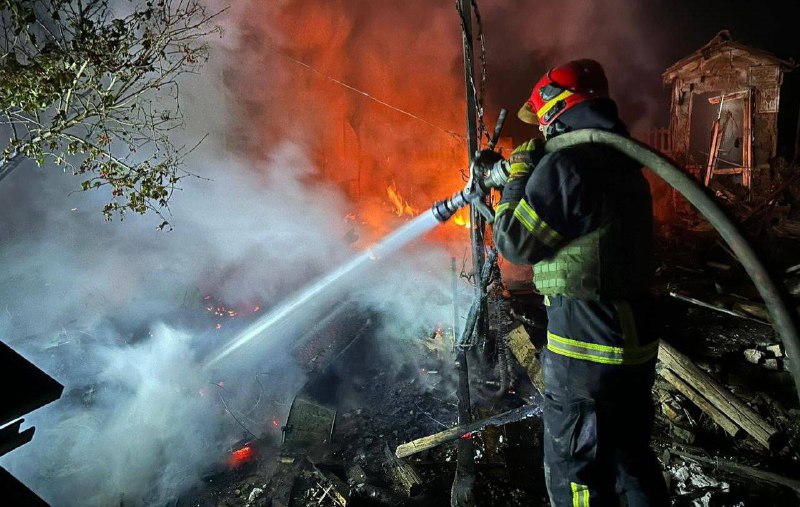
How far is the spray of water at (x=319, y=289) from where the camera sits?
8.55m

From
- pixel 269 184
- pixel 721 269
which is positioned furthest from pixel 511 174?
pixel 269 184

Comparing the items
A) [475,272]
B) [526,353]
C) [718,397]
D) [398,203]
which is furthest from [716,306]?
[398,203]

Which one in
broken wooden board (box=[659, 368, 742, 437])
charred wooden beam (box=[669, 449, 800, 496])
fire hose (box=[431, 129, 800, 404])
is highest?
fire hose (box=[431, 129, 800, 404])

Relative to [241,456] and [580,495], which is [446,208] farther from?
[241,456]

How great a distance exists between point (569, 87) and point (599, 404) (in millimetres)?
1939

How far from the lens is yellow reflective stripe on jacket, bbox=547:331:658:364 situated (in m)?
2.30

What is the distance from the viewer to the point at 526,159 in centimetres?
255

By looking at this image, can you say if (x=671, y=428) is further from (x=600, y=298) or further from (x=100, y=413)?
(x=100, y=413)

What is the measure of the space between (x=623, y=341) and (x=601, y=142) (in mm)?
1162

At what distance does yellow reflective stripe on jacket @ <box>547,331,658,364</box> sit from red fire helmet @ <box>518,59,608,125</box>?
143 cm

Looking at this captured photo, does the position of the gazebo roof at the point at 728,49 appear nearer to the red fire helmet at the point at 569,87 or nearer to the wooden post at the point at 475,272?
the wooden post at the point at 475,272

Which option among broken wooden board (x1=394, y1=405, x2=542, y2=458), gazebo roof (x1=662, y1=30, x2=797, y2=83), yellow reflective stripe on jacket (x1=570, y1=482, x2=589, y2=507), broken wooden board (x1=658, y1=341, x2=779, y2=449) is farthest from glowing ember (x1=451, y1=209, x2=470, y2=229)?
yellow reflective stripe on jacket (x1=570, y1=482, x2=589, y2=507)

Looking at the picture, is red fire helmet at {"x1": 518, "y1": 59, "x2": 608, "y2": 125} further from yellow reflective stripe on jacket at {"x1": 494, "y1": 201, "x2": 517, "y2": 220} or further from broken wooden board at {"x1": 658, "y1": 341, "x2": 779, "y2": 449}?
broken wooden board at {"x1": 658, "y1": 341, "x2": 779, "y2": 449}

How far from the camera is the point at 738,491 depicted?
3562 mm
